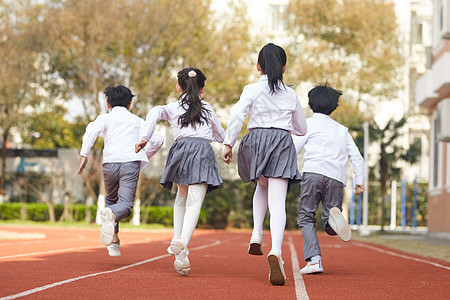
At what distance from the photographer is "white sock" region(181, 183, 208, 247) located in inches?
299

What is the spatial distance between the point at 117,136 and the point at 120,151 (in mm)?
189

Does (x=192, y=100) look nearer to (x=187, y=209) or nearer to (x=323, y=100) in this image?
(x=187, y=209)

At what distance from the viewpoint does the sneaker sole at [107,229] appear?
305 inches

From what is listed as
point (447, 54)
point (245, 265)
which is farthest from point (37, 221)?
point (245, 265)

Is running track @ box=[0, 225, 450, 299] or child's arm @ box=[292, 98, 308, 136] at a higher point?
child's arm @ box=[292, 98, 308, 136]

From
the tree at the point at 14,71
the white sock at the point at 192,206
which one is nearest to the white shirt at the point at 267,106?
the white sock at the point at 192,206

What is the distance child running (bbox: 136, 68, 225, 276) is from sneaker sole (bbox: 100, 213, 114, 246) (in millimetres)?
629

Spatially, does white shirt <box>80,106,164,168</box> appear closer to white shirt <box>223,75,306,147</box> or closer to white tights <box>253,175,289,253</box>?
white shirt <box>223,75,306,147</box>

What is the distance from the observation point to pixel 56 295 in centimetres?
554

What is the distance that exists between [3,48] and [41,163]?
5.78 m

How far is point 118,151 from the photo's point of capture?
898 centimetres

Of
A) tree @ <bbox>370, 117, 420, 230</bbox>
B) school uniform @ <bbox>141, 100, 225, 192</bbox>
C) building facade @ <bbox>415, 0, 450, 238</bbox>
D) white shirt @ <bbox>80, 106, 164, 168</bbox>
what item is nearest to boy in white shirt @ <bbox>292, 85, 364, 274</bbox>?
school uniform @ <bbox>141, 100, 225, 192</bbox>

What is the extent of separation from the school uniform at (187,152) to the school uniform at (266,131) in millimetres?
495

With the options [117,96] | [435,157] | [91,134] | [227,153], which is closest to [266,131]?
[227,153]
